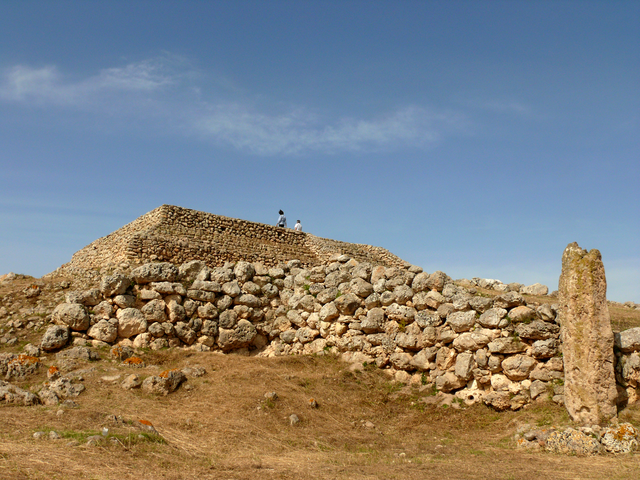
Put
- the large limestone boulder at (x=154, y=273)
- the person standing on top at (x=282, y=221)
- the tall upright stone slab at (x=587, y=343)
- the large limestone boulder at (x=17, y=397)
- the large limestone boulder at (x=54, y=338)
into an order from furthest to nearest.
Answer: the person standing on top at (x=282, y=221) < the large limestone boulder at (x=154, y=273) < the large limestone boulder at (x=54, y=338) < the large limestone boulder at (x=17, y=397) < the tall upright stone slab at (x=587, y=343)

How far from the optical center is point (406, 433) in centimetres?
957

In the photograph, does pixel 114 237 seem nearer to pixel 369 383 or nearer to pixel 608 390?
pixel 369 383

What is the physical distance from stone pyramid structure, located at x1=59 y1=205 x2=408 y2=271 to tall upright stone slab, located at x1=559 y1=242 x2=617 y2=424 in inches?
476

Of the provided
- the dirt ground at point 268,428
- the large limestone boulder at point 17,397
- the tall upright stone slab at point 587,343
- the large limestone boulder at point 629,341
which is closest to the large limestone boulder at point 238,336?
the dirt ground at point 268,428

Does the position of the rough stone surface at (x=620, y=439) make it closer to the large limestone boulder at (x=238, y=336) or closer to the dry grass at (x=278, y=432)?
the dry grass at (x=278, y=432)

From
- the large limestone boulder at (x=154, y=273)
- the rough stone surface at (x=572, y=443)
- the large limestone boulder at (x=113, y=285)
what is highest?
the large limestone boulder at (x=154, y=273)

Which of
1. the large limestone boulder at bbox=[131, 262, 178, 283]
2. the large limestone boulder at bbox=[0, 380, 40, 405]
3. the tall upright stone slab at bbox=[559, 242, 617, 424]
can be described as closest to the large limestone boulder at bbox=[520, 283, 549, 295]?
the tall upright stone slab at bbox=[559, 242, 617, 424]

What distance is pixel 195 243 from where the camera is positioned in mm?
17766

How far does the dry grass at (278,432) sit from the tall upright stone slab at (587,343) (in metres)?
0.55

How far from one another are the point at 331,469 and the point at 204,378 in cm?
497

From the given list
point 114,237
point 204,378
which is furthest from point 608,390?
point 114,237

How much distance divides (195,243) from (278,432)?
10.2 m

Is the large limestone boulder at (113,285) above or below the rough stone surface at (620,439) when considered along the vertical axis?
above

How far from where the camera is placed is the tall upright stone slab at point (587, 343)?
340 inches
